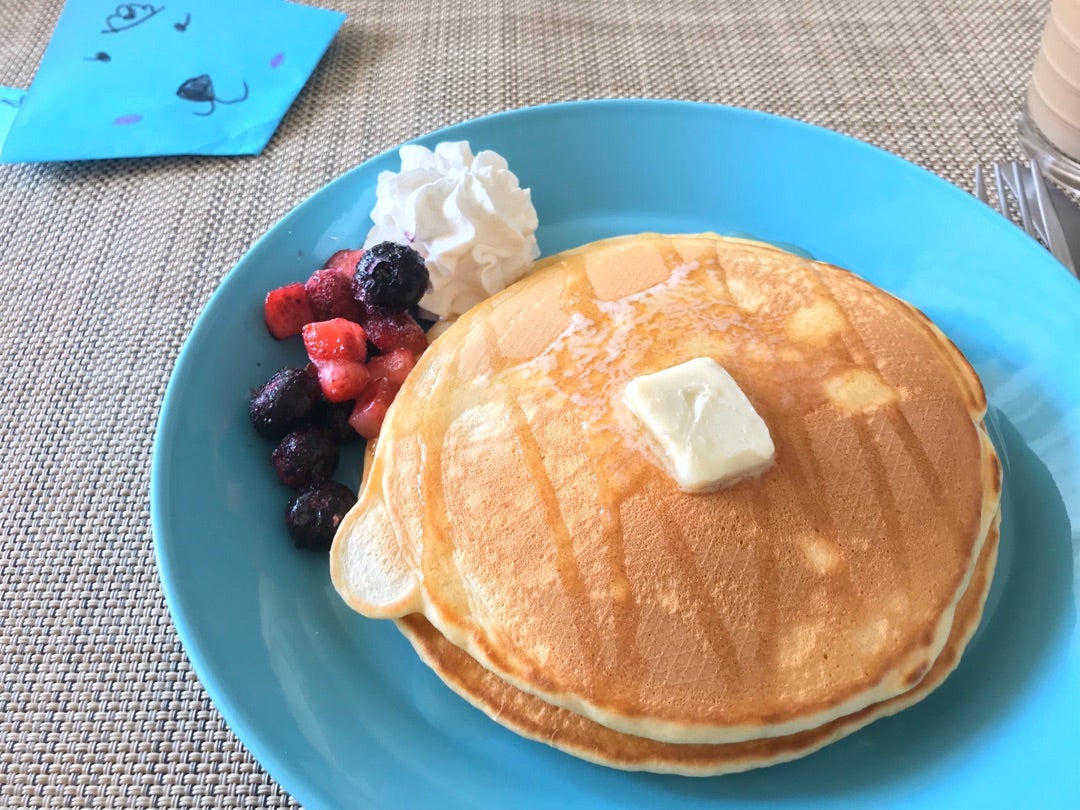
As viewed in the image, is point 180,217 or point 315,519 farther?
point 180,217

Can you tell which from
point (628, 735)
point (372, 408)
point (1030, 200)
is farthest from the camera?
point (1030, 200)

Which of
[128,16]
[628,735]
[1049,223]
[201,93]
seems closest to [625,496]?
[628,735]

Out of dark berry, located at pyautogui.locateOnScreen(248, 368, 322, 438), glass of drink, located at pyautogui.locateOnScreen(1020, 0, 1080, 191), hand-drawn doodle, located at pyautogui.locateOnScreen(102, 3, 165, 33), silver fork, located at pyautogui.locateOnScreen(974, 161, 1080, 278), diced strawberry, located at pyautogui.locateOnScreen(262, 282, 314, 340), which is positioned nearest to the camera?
dark berry, located at pyautogui.locateOnScreen(248, 368, 322, 438)

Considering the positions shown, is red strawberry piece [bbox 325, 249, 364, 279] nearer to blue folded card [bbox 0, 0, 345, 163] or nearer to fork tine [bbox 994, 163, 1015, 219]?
blue folded card [bbox 0, 0, 345, 163]

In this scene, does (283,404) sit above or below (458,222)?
below

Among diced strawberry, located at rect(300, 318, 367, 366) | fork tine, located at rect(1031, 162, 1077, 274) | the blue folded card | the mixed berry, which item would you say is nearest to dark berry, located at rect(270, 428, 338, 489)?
the mixed berry

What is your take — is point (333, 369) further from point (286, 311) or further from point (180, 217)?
point (180, 217)

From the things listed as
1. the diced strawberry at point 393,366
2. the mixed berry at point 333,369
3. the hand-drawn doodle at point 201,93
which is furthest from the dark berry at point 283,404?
the hand-drawn doodle at point 201,93
